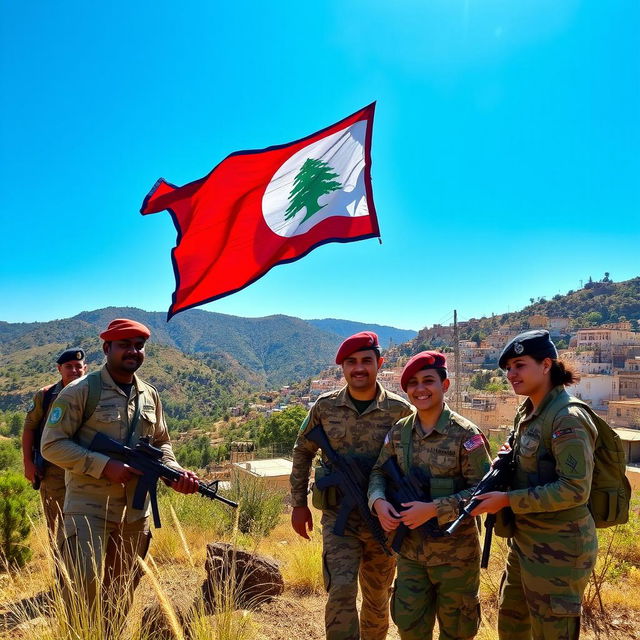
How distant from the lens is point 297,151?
517cm

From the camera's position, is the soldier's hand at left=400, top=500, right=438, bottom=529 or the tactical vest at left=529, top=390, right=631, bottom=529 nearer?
the tactical vest at left=529, top=390, right=631, bottom=529

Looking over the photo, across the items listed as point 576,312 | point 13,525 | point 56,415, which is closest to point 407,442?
point 56,415

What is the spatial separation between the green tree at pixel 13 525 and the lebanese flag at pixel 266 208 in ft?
9.56

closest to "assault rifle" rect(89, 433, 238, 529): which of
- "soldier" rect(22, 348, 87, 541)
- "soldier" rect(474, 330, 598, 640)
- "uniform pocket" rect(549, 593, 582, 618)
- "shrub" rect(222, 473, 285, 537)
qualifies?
"soldier" rect(22, 348, 87, 541)

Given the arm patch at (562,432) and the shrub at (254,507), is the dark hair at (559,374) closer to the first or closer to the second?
the arm patch at (562,432)

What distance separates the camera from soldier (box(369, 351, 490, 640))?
276cm

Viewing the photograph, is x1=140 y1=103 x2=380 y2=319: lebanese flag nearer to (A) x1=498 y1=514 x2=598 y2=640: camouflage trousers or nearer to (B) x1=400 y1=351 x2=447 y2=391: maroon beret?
(B) x1=400 y1=351 x2=447 y2=391: maroon beret

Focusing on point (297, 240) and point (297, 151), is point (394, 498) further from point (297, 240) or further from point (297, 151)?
point (297, 151)

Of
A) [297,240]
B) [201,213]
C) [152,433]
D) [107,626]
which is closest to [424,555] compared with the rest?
[107,626]

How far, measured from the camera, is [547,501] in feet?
7.90

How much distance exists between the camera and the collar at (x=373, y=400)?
3.49 metres

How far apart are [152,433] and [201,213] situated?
2562 mm

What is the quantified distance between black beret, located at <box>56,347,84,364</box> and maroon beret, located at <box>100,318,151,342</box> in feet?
5.70

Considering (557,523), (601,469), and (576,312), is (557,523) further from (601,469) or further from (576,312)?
(576,312)
